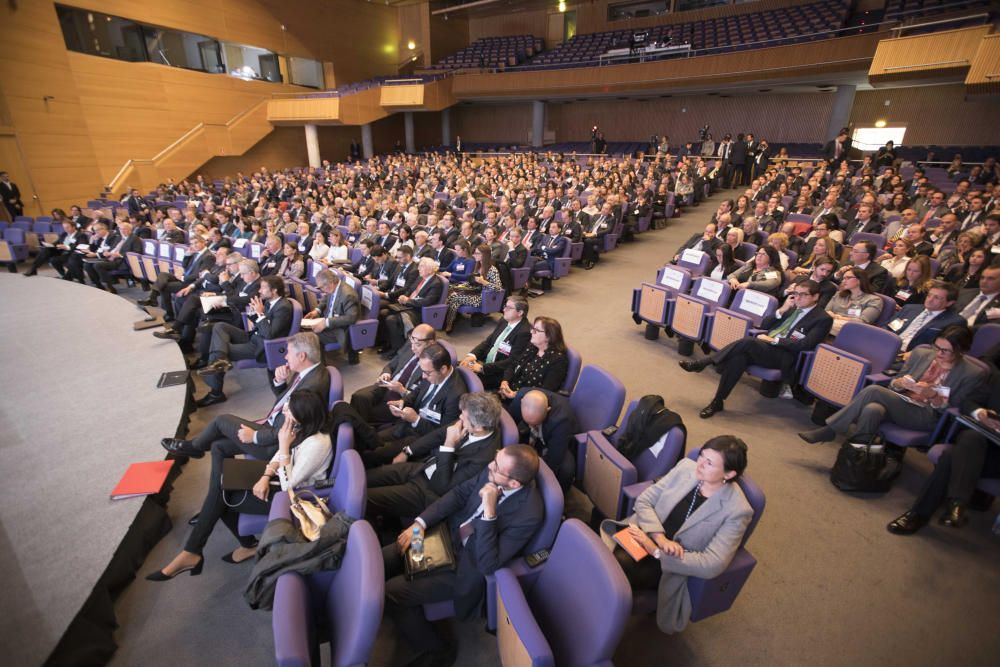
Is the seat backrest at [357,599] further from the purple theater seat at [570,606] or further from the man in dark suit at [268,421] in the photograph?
the man in dark suit at [268,421]

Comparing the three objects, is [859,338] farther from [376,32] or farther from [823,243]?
[376,32]

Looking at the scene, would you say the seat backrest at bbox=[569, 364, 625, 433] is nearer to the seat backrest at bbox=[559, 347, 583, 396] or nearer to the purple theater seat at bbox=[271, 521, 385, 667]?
the seat backrest at bbox=[559, 347, 583, 396]

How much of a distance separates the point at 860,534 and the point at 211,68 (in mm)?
20410

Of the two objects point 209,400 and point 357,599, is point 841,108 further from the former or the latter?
point 357,599

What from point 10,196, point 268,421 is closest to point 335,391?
point 268,421

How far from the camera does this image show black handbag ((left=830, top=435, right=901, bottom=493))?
2.75m

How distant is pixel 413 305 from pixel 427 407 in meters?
2.05

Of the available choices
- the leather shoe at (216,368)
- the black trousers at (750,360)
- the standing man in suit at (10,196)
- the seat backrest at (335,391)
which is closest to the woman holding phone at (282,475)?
the seat backrest at (335,391)

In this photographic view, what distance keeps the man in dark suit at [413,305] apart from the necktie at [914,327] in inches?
151

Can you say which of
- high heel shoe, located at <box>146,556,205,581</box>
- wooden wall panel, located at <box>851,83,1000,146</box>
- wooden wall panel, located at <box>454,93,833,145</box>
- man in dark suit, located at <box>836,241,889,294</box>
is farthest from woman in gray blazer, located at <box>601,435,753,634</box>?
wooden wall panel, located at <box>454,93,833,145</box>

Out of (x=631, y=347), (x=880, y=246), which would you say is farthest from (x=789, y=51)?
(x=631, y=347)

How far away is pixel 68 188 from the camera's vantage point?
38.6ft

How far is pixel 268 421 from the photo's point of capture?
2643 mm

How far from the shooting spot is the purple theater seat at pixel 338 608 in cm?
133
